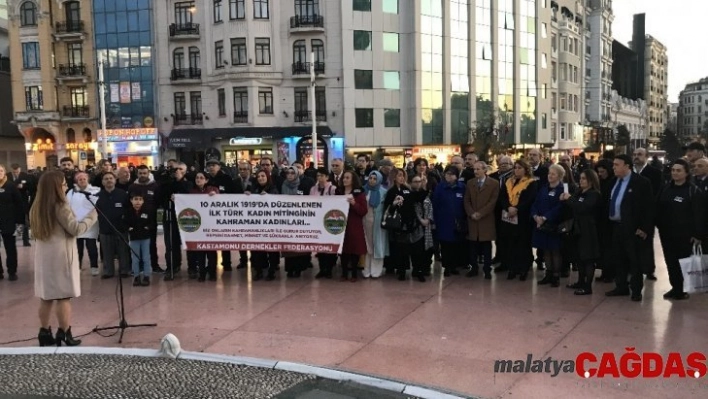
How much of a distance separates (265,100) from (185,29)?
762 centimetres

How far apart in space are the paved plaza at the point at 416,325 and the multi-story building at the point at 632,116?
79.1 m

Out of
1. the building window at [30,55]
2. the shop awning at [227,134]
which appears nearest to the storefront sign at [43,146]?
the building window at [30,55]

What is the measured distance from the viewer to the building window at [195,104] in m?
41.2

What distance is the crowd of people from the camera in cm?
736

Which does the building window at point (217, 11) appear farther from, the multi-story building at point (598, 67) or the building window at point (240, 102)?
the multi-story building at point (598, 67)

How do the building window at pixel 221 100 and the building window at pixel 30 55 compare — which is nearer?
the building window at pixel 221 100

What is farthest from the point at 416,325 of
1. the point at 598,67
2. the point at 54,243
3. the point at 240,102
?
the point at 598,67

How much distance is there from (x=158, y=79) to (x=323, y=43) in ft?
40.2

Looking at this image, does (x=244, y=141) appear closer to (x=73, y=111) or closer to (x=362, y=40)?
(x=362, y=40)

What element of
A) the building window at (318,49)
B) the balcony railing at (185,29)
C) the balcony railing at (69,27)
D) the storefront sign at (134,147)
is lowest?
the storefront sign at (134,147)

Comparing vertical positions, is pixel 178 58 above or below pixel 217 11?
below

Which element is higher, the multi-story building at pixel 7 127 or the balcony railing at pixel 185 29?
the balcony railing at pixel 185 29

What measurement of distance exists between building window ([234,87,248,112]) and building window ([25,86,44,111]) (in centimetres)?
1527

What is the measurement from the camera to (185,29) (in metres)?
40.5
